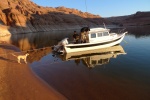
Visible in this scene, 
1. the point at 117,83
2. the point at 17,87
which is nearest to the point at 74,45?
the point at 117,83

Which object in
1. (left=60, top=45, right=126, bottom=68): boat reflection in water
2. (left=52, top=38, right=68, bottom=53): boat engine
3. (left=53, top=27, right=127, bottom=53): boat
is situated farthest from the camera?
(left=53, top=27, right=127, bottom=53): boat

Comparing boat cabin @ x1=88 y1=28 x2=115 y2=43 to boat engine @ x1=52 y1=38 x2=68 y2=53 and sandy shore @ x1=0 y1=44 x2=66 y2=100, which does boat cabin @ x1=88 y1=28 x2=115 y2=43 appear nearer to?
boat engine @ x1=52 y1=38 x2=68 y2=53

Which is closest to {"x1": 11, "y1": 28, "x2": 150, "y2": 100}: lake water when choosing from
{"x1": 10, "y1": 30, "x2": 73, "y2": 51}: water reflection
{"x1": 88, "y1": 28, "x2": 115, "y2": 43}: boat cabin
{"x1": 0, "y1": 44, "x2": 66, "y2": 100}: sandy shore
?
{"x1": 0, "y1": 44, "x2": 66, "y2": 100}: sandy shore

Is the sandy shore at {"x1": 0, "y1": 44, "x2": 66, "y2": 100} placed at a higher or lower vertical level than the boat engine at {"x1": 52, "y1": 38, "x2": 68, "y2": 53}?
lower

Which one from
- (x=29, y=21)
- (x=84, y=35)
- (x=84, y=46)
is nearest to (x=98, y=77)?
(x=84, y=46)

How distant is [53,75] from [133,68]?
7.83m

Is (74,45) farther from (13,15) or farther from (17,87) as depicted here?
(13,15)

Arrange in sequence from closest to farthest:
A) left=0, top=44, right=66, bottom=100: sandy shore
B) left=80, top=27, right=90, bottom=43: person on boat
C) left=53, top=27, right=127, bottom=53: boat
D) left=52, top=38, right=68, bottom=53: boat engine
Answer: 1. left=0, top=44, right=66, bottom=100: sandy shore
2. left=52, top=38, right=68, bottom=53: boat engine
3. left=53, top=27, right=127, bottom=53: boat
4. left=80, top=27, right=90, bottom=43: person on boat

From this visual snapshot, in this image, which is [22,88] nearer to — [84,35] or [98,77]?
[98,77]

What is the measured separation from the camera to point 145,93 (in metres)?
13.7

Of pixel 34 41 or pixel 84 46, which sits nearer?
pixel 84 46

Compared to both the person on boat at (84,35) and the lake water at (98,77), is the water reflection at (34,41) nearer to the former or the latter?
the person on boat at (84,35)

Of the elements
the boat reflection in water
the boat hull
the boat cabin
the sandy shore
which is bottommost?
the boat reflection in water

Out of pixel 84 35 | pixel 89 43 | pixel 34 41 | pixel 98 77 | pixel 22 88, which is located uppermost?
pixel 84 35
